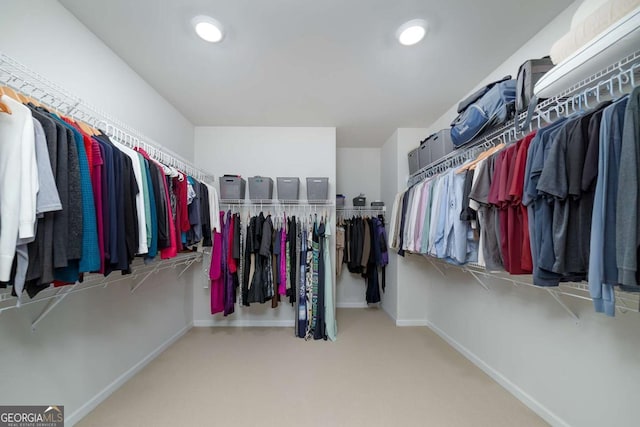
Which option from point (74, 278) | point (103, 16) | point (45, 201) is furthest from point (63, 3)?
point (74, 278)

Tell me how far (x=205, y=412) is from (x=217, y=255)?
142 centimetres

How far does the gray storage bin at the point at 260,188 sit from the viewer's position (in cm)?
275

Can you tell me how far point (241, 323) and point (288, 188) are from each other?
185 cm

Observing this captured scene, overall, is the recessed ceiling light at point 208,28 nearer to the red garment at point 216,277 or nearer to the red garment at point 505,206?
the red garment at point 216,277

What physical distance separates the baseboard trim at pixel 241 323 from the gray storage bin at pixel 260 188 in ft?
5.29

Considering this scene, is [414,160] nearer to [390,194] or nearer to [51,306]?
[390,194]

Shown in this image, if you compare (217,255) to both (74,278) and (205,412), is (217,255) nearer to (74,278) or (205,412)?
(205,412)

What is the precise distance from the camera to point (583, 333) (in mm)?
1338

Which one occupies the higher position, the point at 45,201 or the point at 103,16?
the point at 103,16

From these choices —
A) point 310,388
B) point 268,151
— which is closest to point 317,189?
point 268,151

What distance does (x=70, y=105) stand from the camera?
1.24m

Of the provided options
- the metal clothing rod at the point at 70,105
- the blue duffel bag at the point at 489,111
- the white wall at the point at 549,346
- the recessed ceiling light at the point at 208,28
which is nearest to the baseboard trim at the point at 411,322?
the white wall at the point at 549,346

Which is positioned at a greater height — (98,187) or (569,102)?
(569,102)

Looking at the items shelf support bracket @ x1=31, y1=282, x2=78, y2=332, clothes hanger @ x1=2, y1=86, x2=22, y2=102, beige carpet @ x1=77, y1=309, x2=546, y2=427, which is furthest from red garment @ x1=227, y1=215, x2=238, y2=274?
clothes hanger @ x1=2, y1=86, x2=22, y2=102
